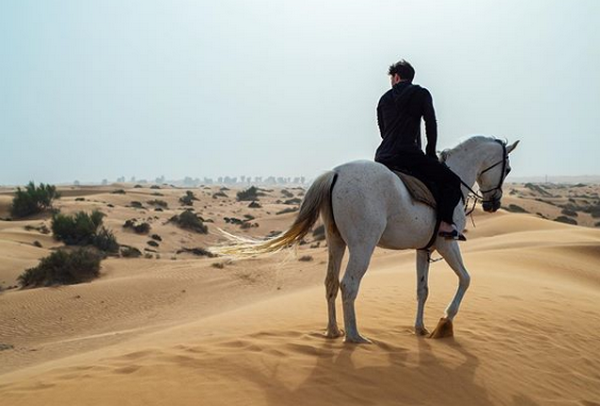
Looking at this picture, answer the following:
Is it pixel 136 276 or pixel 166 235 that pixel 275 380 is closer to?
pixel 136 276

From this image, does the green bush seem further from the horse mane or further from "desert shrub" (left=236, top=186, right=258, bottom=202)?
"desert shrub" (left=236, top=186, right=258, bottom=202)

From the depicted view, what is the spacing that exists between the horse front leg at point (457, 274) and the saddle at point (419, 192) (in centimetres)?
26

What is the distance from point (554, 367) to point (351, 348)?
258 cm

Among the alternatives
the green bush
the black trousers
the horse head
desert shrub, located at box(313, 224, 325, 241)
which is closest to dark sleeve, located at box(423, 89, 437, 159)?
the black trousers

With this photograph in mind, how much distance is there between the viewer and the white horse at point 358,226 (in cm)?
555

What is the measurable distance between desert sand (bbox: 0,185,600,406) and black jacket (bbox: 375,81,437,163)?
1.93 metres

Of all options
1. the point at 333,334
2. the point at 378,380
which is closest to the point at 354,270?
the point at 333,334

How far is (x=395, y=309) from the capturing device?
8.41 meters

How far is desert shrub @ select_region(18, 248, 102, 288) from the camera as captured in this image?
595 inches

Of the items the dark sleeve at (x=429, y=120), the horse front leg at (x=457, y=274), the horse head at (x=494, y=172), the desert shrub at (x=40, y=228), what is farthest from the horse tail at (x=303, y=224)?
the desert shrub at (x=40, y=228)

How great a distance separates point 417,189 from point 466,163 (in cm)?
135

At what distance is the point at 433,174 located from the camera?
6141mm

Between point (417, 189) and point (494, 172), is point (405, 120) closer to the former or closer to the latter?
point (417, 189)

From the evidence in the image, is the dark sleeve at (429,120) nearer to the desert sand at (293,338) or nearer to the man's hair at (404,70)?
the man's hair at (404,70)
